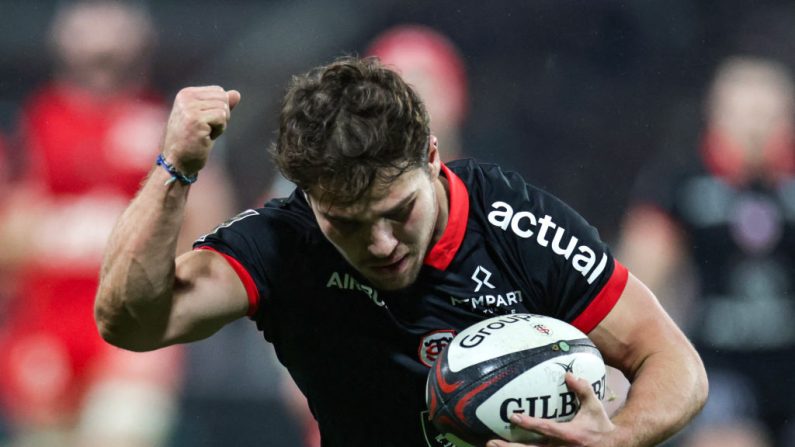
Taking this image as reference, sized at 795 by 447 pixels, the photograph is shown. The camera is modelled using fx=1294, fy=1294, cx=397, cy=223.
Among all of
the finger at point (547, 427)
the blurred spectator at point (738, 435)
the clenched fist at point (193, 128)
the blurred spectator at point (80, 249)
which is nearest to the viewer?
the finger at point (547, 427)

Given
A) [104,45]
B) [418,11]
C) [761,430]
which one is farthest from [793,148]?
[104,45]

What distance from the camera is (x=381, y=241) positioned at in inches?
106

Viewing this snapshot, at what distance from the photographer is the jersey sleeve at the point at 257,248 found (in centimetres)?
285

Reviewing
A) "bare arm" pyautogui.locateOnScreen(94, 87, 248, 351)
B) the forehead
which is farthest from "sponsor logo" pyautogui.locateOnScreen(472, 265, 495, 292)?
"bare arm" pyautogui.locateOnScreen(94, 87, 248, 351)

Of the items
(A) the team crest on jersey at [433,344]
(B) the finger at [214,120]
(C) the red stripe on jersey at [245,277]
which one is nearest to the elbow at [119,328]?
(C) the red stripe on jersey at [245,277]

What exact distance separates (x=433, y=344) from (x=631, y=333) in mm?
454

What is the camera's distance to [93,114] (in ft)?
16.4

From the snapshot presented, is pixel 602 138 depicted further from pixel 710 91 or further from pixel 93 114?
pixel 93 114

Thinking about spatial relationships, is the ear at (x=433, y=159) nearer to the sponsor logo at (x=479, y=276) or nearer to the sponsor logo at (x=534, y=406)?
the sponsor logo at (x=479, y=276)

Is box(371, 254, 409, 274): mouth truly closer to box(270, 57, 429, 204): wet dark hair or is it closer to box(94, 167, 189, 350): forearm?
box(270, 57, 429, 204): wet dark hair

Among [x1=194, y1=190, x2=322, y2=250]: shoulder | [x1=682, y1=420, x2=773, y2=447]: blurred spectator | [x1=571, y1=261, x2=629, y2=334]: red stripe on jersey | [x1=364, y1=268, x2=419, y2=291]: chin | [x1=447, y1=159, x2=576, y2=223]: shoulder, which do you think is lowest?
[x1=682, y1=420, x2=773, y2=447]: blurred spectator

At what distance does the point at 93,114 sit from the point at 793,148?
2.85 metres

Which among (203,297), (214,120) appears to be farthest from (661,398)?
(214,120)

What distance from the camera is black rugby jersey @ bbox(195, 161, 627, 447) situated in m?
2.93
